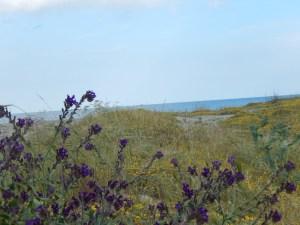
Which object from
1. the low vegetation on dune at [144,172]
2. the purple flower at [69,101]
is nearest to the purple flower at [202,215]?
the low vegetation on dune at [144,172]

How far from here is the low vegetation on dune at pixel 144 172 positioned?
2428 millimetres

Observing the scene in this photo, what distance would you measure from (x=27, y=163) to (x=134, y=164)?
3468 mm

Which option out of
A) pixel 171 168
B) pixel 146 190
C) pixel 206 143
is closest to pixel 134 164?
pixel 171 168

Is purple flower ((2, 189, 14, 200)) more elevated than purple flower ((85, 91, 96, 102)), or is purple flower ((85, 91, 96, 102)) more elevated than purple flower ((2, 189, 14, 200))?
purple flower ((85, 91, 96, 102))

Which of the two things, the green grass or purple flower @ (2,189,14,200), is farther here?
the green grass

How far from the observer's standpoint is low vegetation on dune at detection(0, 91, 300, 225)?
2.43 metres

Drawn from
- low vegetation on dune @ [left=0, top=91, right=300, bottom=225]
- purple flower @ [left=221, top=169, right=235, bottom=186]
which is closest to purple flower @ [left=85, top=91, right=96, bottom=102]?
low vegetation on dune @ [left=0, top=91, right=300, bottom=225]

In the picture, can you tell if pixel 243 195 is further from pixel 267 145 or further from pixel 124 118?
pixel 124 118

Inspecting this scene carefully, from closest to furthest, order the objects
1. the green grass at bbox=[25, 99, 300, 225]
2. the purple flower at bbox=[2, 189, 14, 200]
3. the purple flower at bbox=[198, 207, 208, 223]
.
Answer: the purple flower at bbox=[198, 207, 208, 223] → the purple flower at bbox=[2, 189, 14, 200] → the green grass at bbox=[25, 99, 300, 225]

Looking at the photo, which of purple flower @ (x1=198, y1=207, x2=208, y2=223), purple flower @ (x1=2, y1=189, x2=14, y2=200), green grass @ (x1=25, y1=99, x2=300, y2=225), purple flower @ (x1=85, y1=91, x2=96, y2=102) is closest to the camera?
purple flower @ (x1=198, y1=207, x2=208, y2=223)

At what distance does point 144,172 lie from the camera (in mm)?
3975

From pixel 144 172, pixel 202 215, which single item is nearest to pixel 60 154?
pixel 202 215

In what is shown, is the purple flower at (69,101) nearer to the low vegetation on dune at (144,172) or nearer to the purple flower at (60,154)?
the low vegetation on dune at (144,172)

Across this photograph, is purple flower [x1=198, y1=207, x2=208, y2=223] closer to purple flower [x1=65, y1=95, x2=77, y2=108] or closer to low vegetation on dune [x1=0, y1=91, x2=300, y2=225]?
low vegetation on dune [x1=0, y1=91, x2=300, y2=225]
